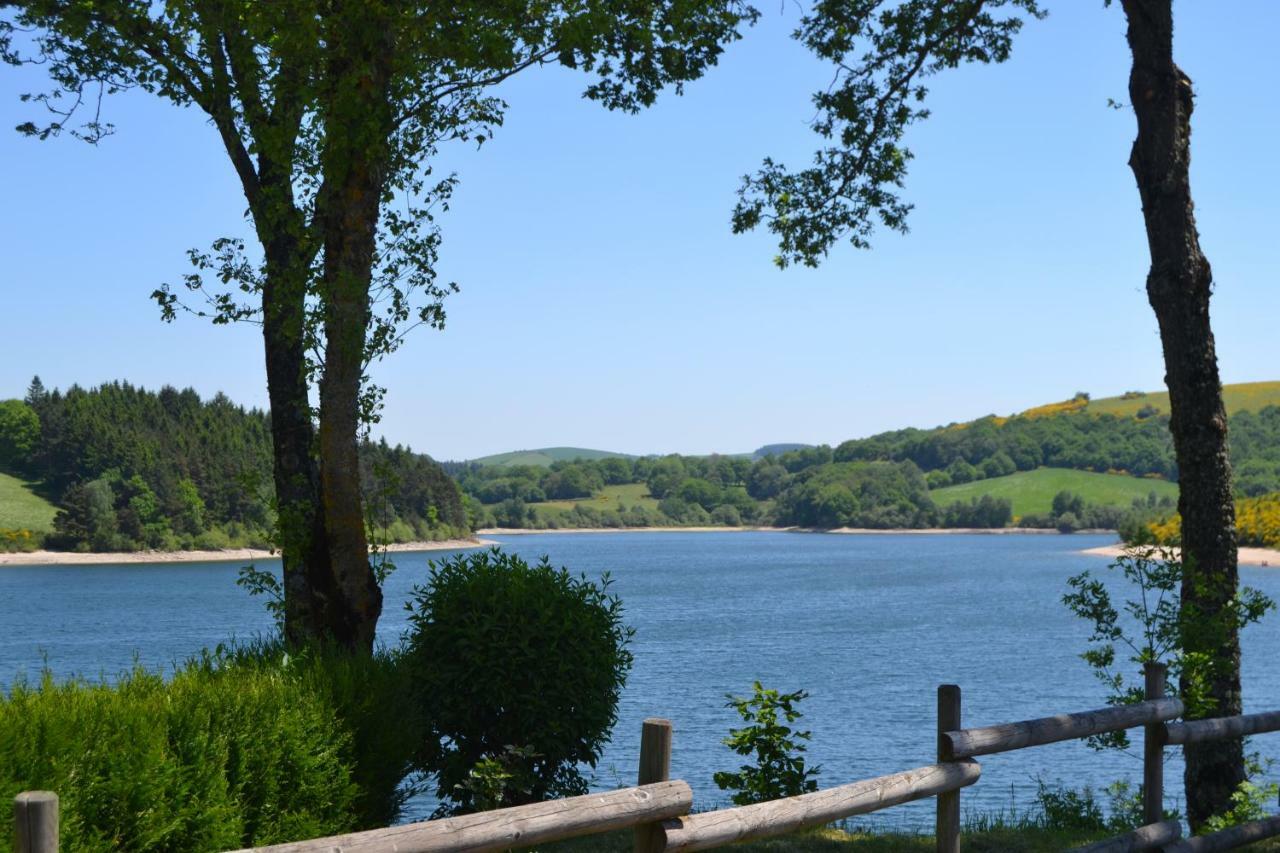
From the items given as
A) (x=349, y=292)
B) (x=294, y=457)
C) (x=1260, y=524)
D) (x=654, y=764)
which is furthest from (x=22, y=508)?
(x=654, y=764)

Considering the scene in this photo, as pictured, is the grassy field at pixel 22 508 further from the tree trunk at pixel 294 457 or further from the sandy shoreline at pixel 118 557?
the tree trunk at pixel 294 457

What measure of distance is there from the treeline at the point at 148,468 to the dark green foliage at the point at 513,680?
115 m

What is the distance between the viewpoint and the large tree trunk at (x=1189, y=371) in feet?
36.5

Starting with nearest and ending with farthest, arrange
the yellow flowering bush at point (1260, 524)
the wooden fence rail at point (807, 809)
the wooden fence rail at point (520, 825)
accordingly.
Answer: the wooden fence rail at point (520, 825)
the wooden fence rail at point (807, 809)
the yellow flowering bush at point (1260, 524)

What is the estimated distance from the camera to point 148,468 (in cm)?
13462

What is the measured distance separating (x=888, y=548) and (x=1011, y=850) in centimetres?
16546

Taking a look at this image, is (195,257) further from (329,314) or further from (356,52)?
(356,52)

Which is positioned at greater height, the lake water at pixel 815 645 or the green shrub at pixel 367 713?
the green shrub at pixel 367 713

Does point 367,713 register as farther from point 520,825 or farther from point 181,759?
point 520,825

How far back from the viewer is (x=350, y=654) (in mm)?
11641

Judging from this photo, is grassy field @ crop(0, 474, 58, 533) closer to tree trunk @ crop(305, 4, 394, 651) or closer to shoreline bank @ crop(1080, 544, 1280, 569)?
shoreline bank @ crop(1080, 544, 1280, 569)

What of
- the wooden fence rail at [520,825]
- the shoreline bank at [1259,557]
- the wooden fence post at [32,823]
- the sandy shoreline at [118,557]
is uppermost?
the wooden fence post at [32,823]

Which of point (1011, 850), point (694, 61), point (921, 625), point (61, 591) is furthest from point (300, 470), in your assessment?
point (61, 591)

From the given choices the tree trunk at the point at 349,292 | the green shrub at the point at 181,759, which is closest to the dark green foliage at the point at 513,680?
the tree trunk at the point at 349,292
